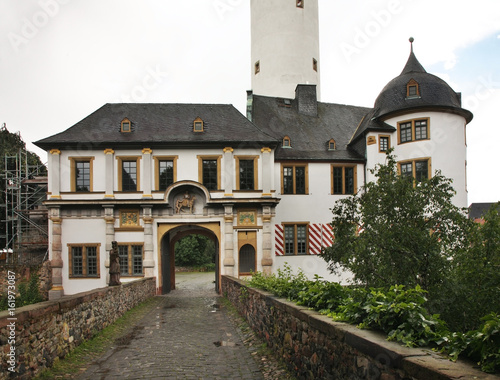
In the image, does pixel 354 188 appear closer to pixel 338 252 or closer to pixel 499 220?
pixel 338 252

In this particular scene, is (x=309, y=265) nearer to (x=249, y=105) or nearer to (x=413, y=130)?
(x=413, y=130)

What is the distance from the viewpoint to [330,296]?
20.8ft

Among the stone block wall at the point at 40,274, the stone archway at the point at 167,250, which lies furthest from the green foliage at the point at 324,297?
the stone block wall at the point at 40,274

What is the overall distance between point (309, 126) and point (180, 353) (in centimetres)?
2374

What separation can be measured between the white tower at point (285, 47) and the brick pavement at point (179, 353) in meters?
27.1

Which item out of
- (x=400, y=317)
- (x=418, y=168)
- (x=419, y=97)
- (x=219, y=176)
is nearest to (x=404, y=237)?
(x=400, y=317)

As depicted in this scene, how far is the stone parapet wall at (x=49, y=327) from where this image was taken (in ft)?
19.3

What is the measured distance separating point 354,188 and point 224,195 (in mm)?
8507

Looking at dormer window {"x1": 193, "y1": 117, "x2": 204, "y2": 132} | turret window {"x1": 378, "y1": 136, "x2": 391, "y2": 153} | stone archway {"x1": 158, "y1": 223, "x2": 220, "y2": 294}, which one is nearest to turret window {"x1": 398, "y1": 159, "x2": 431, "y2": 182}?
turret window {"x1": 378, "y1": 136, "x2": 391, "y2": 153}

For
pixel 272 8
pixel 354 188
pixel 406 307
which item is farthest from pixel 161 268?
pixel 272 8

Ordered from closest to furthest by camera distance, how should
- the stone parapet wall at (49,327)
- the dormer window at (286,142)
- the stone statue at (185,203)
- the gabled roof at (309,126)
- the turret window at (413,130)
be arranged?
the stone parapet wall at (49,327) < the stone statue at (185,203) < the turret window at (413,130) < the gabled roof at (309,126) < the dormer window at (286,142)

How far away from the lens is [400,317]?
4.12 meters

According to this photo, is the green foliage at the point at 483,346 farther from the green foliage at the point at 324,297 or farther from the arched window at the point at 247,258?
the arched window at the point at 247,258

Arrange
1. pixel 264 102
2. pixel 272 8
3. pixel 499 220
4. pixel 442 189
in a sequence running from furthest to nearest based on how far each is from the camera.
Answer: pixel 272 8 < pixel 264 102 < pixel 442 189 < pixel 499 220
